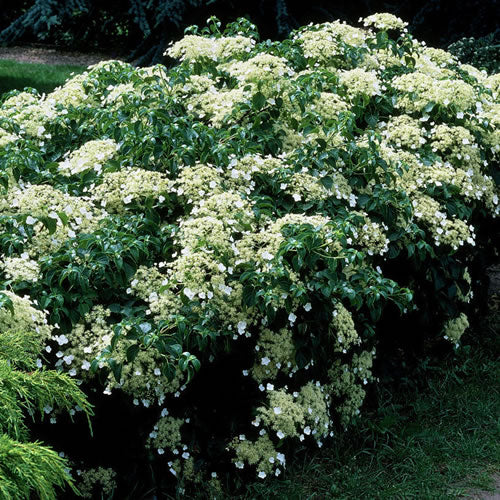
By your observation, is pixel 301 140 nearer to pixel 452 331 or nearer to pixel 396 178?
pixel 396 178

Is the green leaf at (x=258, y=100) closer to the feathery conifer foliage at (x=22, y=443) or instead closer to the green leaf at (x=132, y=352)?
the green leaf at (x=132, y=352)

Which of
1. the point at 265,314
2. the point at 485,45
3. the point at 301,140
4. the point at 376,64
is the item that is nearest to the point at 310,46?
the point at 376,64

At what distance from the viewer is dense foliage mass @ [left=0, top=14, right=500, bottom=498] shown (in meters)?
2.93

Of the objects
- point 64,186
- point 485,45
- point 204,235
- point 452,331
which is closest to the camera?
point 204,235

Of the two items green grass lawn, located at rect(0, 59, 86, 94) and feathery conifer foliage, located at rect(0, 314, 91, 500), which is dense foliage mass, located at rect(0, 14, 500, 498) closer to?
feathery conifer foliage, located at rect(0, 314, 91, 500)

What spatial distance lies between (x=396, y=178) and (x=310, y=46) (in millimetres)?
1169

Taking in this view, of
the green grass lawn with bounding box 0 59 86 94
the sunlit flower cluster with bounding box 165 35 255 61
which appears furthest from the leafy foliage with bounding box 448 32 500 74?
the green grass lawn with bounding box 0 59 86 94

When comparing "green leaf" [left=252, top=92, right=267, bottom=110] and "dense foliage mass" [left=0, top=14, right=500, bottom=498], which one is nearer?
"dense foliage mass" [left=0, top=14, right=500, bottom=498]

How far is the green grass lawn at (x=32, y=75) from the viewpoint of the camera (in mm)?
11851

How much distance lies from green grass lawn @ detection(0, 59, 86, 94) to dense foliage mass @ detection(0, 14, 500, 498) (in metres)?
7.66

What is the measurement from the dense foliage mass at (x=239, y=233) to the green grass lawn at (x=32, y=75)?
7663mm

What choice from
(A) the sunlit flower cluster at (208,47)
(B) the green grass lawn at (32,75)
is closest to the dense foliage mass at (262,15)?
(B) the green grass lawn at (32,75)

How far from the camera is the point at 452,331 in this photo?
4426 mm

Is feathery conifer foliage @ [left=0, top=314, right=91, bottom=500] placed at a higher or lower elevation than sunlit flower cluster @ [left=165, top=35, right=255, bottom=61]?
lower
